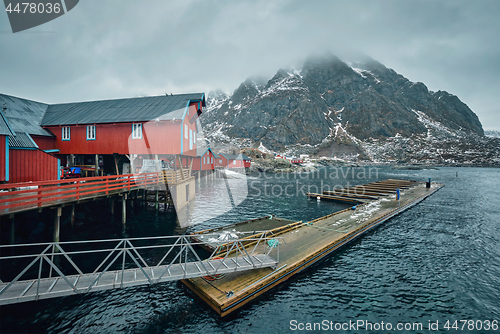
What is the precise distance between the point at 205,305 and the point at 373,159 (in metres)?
206

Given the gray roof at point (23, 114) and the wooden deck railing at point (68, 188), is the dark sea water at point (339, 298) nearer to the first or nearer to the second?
the wooden deck railing at point (68, 188)

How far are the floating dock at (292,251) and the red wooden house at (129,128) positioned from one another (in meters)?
11.9

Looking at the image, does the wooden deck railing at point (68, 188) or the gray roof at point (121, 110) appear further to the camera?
the gray roof at point (121, 110)

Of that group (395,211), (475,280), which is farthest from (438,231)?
(475,280)

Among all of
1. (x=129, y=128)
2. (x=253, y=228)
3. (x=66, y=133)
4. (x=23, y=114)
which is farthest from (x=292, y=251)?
(x=23, y=114)

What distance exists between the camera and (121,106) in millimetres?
28359

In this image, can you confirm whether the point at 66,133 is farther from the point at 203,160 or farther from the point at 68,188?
the point at 203,160

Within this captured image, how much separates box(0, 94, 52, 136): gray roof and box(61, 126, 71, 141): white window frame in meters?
1.31

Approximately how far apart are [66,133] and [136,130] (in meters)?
9.06

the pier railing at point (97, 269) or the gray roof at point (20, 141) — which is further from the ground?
the gray roof at point (20, 141)

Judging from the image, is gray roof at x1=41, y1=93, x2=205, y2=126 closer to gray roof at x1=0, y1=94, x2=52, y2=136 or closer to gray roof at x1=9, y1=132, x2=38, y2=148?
gray roof at x1=0, y1=94, x2=52, y2=136

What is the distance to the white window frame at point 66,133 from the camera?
26.4m

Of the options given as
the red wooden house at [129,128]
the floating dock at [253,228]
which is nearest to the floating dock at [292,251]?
the floating dock at [253,228]

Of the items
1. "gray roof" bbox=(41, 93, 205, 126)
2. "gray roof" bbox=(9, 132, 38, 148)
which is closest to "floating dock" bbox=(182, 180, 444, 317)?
"gray roof" bbox=(41, 93, 205, 126)
